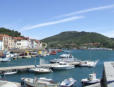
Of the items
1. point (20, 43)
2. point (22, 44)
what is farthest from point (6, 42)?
point (22, 44)

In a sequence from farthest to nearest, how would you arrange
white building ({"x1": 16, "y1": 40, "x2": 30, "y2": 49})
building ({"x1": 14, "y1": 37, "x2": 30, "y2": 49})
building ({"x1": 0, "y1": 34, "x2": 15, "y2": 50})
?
white building ({"x1": 16, "y1": 40, "x2": 30, "y2": 49}), building ({"x1": 14, "y1": 37, "x2": 30, "y2": 49}), building ({"x1": 0, "y1": 34, "x2": 15, "y2": 50})

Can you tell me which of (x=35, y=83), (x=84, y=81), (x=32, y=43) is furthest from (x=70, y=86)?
(x=32, y=43)

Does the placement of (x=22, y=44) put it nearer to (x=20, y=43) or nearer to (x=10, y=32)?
(x=20, y=43)

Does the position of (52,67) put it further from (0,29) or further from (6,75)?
(0,29)

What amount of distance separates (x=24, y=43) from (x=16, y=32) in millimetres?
26472

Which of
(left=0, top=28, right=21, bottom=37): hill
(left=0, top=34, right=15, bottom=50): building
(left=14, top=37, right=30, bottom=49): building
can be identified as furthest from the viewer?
(left=0, top=28, right=21, bottom=37): hill

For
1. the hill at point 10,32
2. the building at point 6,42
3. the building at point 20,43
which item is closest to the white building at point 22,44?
the building at point 20,43

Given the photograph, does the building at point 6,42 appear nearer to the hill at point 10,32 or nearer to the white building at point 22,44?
the white building at point 22,44

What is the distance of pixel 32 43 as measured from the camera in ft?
514

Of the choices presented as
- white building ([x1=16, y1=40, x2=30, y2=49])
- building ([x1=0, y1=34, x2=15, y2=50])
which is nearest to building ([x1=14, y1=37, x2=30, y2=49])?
white building ([x1=16, y1=40, x2=30, y2=49])

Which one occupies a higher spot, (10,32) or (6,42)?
(10,32)

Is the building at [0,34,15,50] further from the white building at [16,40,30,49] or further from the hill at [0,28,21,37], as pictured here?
the hill at [0,28,21,37]

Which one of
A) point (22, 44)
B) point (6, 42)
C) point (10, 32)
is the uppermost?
point (10, 32)

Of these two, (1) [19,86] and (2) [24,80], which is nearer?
(1) [19,86]
